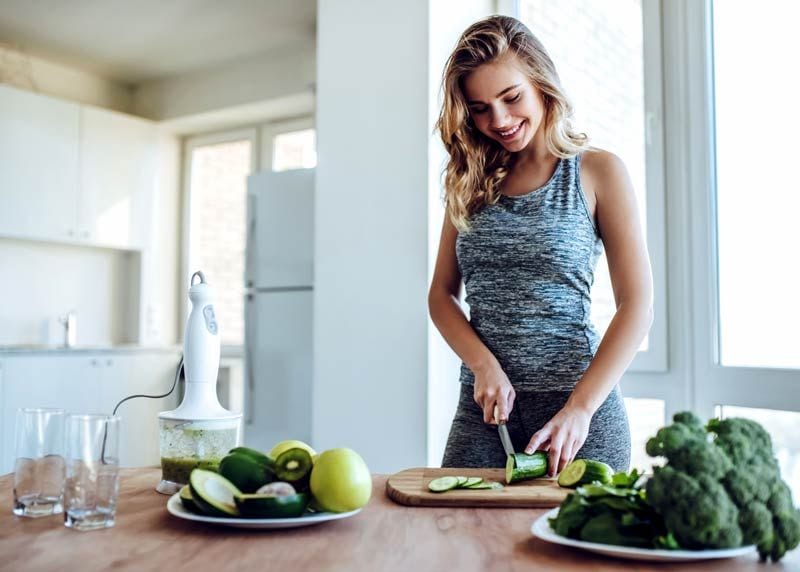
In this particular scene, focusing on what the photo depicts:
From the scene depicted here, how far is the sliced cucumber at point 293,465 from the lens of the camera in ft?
3.17

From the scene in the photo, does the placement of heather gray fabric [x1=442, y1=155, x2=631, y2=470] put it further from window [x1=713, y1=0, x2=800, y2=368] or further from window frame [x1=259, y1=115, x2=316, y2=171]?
window frame [x1=259, y1=115, x2=316, y2=171]

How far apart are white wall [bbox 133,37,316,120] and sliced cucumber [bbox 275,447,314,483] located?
3.72 m

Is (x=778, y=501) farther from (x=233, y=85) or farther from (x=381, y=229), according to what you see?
(x=233, y=85)

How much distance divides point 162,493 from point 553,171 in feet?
3.10

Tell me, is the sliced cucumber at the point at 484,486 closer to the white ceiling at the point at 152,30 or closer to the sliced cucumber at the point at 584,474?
the sliced cucumber at the point at 584,474

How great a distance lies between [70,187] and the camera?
Result: 4609mm

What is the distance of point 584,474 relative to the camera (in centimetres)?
107

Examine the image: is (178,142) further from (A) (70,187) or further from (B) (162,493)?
(B) (162,493)

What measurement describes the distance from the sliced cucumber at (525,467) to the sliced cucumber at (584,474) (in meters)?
0.05

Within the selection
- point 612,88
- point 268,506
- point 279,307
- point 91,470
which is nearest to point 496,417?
point 268,506

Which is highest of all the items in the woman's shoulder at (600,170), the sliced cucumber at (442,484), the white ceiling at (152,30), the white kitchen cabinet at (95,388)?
the white ceiling at (152,30)

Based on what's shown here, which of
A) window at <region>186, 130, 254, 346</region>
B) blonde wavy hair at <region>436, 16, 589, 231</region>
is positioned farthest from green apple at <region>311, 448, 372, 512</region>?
window at <region>186, 130, 254, 346</region>

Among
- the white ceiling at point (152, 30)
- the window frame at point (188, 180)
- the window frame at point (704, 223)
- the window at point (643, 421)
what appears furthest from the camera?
the window frame at point (188, 180)

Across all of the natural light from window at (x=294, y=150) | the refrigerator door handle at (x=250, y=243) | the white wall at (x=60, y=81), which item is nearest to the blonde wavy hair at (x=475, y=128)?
the refrigerator door handle at (x=250, y=243)
